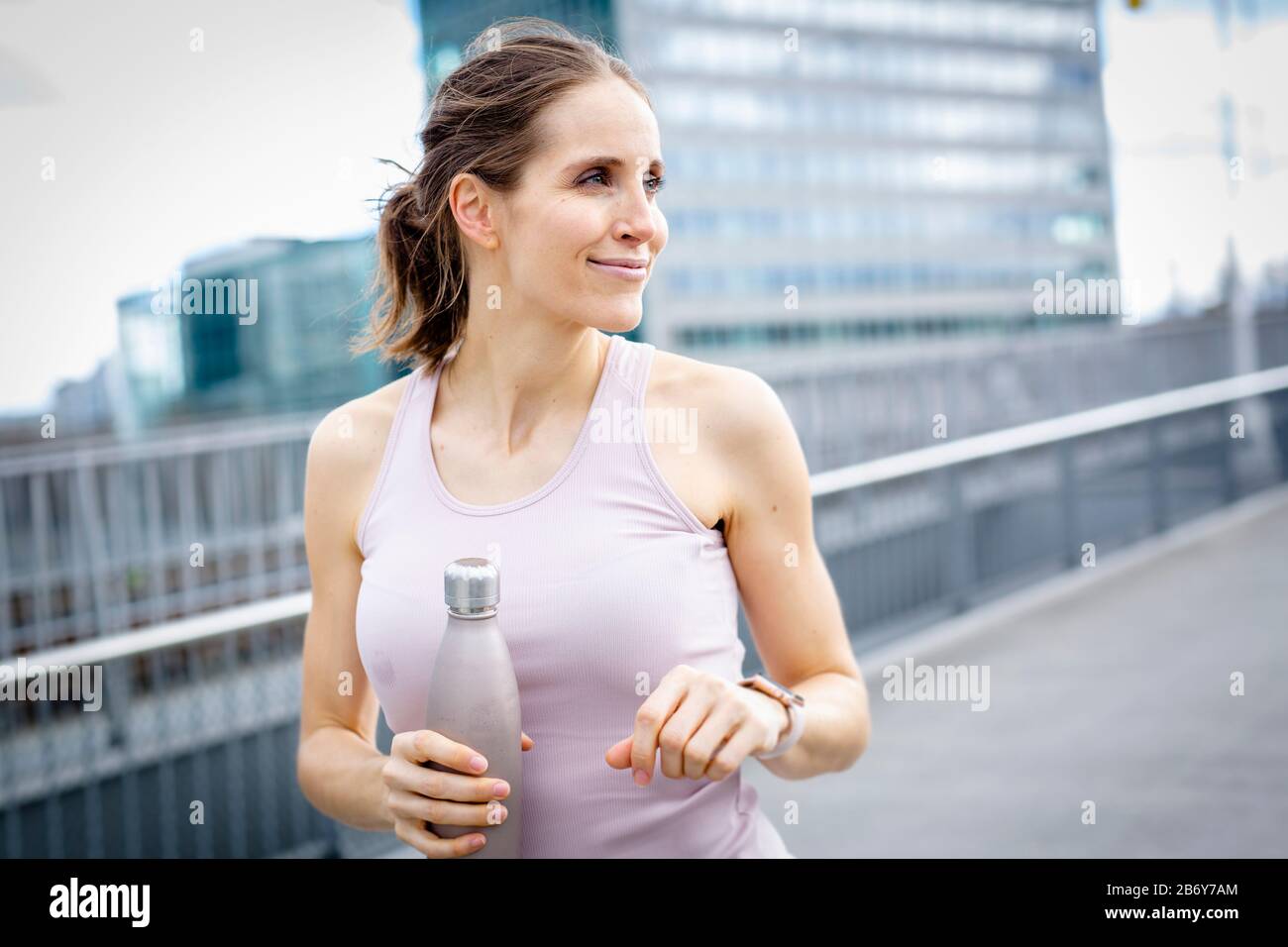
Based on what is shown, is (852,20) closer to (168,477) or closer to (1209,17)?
(1209,17)

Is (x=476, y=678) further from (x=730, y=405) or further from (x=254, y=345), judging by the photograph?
(x=254, y=345)

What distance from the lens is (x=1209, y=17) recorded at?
25.2 feet

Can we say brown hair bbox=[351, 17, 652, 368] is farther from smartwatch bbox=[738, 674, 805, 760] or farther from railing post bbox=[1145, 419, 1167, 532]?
railing post bbox=[1145, 419, 1167, 532]

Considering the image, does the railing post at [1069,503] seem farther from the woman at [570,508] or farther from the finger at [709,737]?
the finger at [709,737]

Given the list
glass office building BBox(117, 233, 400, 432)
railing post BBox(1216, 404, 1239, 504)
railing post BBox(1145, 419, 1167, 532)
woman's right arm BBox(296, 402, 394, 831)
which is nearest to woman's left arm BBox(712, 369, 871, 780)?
woman's right arm BBox(296, 402, 394, 831)

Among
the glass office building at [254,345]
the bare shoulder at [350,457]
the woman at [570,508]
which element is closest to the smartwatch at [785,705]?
the woman at [570,508]

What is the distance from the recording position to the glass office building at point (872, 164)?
97.2 feet

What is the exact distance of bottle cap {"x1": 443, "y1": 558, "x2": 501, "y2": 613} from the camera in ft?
2.85

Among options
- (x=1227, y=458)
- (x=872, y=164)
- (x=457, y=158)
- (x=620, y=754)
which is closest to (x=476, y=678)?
(x=620, y=754)

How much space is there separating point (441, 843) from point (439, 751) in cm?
9

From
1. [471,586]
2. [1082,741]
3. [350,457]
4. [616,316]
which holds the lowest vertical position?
[1082,741]

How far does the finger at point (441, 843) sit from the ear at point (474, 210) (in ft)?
1.72

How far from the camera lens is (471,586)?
87 centimetres

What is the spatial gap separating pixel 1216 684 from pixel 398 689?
11.0 feet
